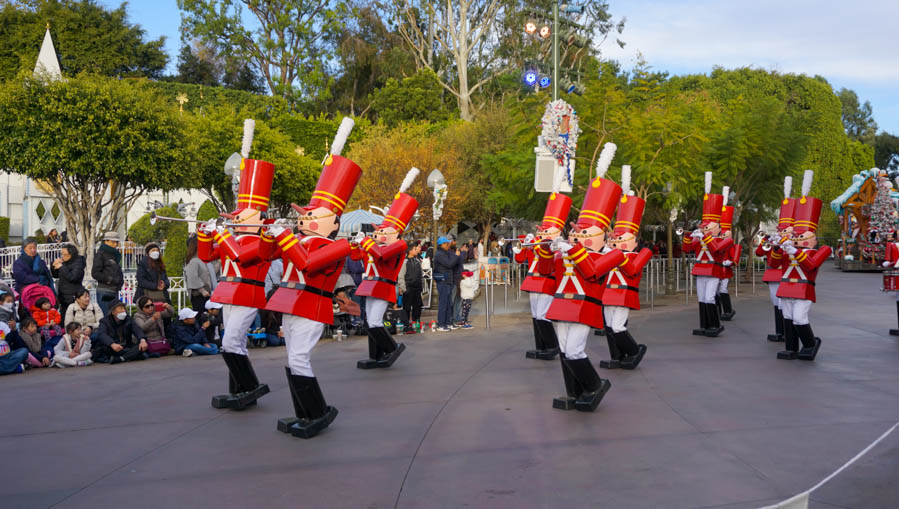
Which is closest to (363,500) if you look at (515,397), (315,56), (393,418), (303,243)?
(393,418)

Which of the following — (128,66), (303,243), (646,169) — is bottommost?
(303,243)

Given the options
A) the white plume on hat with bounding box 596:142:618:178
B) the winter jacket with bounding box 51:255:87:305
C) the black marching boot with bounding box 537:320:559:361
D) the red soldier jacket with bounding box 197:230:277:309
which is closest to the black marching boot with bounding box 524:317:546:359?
the black marching boot with bounding box 537:320:559:361

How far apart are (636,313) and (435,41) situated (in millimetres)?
33198

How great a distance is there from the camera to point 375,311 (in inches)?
399

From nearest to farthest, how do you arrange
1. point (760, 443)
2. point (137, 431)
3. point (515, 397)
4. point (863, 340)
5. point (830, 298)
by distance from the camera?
1. point (760, 443)
2. point (137, 431)
3. point (515, 397)
4. point (863, 340)
5. point (830, 298)

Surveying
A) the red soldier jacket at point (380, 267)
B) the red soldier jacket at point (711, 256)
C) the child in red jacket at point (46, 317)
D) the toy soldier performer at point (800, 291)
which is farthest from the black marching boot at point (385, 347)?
the red soldier jacket at point (711, 256)

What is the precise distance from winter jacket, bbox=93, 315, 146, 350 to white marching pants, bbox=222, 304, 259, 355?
3.89 m

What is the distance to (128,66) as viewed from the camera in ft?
155

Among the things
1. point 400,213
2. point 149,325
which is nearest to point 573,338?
point 400,213

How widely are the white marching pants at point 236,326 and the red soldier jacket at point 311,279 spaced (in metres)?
0.81

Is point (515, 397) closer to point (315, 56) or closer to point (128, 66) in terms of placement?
point (315, 56)

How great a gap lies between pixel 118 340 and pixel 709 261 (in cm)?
960

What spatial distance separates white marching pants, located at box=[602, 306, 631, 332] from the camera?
9.70 metres

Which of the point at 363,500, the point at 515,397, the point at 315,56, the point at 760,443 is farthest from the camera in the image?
the point at 315,56
